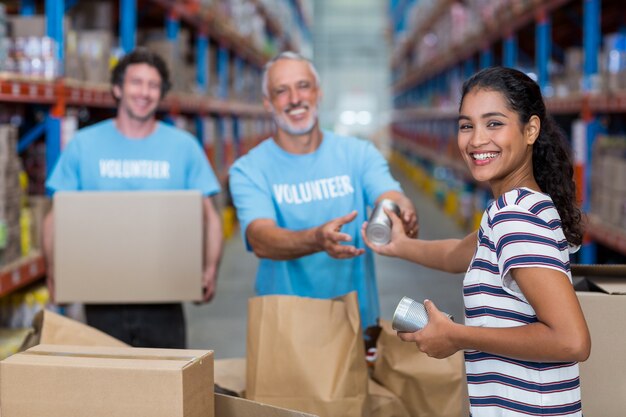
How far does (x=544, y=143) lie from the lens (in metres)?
1.64

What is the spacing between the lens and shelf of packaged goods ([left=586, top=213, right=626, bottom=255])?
13.9 ft

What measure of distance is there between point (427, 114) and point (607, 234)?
951 centimetres

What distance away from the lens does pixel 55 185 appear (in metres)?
3.06

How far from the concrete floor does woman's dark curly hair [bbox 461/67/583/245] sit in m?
3.02

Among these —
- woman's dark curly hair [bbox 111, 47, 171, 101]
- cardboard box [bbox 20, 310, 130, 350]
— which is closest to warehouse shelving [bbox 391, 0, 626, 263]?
woman's dark curly hair [bbox 111, 47, 171, 101]

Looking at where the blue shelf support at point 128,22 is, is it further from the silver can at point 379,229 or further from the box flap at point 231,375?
the silver can at point 379,229

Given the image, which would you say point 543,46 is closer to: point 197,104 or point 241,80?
point 197,104

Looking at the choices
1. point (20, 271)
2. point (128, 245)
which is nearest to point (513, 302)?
point (128, 245)

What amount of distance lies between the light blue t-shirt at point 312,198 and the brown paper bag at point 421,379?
44cm

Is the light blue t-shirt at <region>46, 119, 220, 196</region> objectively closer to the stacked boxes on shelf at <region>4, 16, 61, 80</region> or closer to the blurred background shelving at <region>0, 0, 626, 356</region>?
the blurred background shelving at <region>0, 0, 626, 356</region>

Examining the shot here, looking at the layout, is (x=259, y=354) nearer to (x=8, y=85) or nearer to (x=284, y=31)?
(x=8, y=85)

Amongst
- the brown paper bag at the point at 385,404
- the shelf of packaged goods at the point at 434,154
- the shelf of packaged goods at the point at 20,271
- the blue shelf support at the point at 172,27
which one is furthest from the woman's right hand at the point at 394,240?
the shelf of packaged goods at the point at 434,154

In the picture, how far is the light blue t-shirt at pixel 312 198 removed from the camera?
8.77 ft

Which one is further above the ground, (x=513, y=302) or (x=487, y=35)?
(x=487, y=35)
